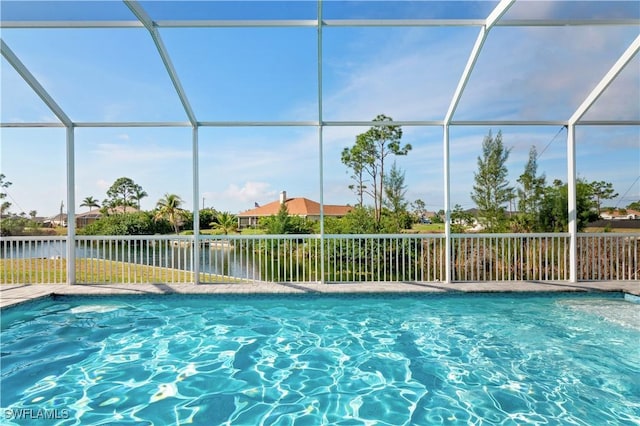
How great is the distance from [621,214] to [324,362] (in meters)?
8.39

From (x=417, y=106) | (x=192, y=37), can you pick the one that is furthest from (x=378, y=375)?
(x=417, y=106)

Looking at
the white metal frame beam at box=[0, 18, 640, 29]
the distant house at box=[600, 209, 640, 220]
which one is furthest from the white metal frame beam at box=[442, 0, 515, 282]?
the distant house at box=[600, 209, 640, 220]

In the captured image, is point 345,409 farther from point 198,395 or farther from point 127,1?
point 127,1

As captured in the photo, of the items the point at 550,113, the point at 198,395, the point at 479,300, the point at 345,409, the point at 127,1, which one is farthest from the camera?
the point at 550,113

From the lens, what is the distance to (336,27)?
15.4 feet

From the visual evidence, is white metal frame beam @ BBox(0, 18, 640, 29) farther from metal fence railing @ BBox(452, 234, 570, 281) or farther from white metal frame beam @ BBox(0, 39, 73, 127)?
metal fence railing @ BBox(452, 234, 570, 281)

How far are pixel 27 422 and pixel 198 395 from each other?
109 centimetres

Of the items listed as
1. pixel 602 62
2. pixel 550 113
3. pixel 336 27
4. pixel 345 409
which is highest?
pixel 336 27

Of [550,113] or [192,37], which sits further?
[550,113]

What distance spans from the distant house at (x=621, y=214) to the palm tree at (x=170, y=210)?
27.4 metres

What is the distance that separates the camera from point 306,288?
18.9ft

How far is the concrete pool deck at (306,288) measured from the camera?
557 centimetres

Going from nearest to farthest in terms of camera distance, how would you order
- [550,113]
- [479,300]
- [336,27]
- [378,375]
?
[378,375] → [336,27] → [479,300] → [550,113]

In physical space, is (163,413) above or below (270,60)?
below
